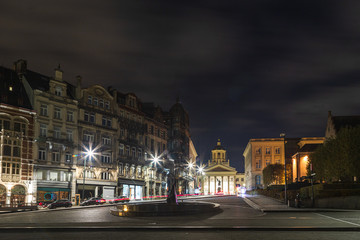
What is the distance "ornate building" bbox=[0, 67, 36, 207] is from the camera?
54875 millimetres

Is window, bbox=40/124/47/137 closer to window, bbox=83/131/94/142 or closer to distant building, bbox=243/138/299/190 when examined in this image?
window, bbox=83/131/94/142

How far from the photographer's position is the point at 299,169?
98375 millimetres

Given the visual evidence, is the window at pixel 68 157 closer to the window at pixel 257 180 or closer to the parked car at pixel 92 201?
the parked car at pixel 92 201

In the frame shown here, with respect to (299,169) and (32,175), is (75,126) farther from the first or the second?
(299,169)

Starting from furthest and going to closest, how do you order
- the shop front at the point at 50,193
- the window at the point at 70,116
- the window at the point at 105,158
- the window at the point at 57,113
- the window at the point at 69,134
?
the window at the point at 105,158 → the window at the point at 70,116 → the window at the point at 69,134 → the window at the point at 57,113 → the shop front at the point at 50,193

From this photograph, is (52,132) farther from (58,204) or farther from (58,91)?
(58,204)

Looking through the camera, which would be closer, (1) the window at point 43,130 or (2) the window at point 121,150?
(1) the window at point 43,130

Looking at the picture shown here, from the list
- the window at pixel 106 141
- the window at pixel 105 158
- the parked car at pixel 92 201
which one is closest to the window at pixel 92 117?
the window at pixel 106 141

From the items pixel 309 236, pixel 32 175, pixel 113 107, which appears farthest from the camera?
pixel 113 107

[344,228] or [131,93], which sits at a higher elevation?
[131,93]

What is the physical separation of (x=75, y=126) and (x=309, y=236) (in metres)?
54.0

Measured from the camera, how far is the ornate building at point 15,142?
2160 inches

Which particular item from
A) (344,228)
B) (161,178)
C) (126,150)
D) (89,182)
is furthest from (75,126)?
(344,228)

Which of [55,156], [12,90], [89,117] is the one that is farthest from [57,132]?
[12,90]
